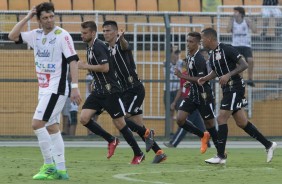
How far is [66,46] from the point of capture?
11.8m

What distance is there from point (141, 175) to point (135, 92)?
3.63m

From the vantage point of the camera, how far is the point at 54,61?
1180cm

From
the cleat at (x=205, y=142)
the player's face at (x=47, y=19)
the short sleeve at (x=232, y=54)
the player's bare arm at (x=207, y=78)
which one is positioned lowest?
the cleat at (x=205, y=142)

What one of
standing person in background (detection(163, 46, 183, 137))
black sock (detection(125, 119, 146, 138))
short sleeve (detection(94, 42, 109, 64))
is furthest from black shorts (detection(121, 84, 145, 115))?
standing person in background (detection(163, 46, 183, 137))

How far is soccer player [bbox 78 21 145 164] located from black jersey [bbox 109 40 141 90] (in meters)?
0.51

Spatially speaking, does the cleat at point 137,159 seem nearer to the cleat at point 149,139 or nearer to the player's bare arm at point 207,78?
the cleat at point 149,139

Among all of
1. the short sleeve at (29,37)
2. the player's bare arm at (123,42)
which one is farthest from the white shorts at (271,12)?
the short sleeve at (29,37)

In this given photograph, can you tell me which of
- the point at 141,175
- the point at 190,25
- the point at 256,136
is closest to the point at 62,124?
the point at 190,25

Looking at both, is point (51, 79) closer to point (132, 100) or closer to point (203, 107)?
point (132, 100)

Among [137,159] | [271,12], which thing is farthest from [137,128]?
[271,12]

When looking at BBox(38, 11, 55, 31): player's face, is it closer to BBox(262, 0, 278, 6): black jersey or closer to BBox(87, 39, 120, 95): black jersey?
BBox(87, 39, 120, 95): black jersey

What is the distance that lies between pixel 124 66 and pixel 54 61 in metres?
4.07

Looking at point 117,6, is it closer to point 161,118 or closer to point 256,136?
point 161,118

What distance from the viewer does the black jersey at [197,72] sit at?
1566cm
